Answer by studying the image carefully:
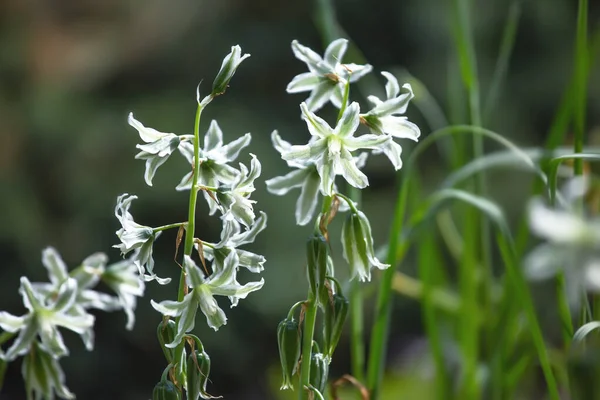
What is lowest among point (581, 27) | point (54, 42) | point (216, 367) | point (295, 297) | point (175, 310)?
point (216, 367)

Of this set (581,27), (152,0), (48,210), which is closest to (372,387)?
(581,27)

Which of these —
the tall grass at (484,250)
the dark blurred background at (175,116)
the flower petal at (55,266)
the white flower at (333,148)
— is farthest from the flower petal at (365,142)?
the dark blurred background at (175,116)

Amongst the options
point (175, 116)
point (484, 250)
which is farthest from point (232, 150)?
point (175, 116)

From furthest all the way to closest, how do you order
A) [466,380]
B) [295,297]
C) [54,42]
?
[54,42] < [295,297] < [466,380]

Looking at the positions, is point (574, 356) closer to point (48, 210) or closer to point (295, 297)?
point (295, 297)

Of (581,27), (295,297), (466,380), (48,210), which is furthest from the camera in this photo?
(48,210)

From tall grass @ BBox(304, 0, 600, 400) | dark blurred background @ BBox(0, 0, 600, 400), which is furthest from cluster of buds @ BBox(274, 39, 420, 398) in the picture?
dark blurred background @ BBox(0, 0, 600, 400)

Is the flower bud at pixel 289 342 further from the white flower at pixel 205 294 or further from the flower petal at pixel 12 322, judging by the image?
the flower petal at pixel 12 322

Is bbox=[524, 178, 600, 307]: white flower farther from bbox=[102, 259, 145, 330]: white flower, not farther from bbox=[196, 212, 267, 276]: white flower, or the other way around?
bbox=[102, 259, 145, 330]: white flower
